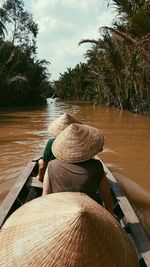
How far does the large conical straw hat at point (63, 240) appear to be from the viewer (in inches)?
69.8

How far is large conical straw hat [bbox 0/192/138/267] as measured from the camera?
5.82 feet

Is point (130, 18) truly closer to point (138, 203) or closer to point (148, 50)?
point (148, 50)

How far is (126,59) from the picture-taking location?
23.3 m

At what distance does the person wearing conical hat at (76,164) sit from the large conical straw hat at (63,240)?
1507mm

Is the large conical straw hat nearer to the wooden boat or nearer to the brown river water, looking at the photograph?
the wooden boat

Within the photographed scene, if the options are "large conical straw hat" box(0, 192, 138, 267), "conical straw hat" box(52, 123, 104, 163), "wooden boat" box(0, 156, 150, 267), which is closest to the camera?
"large conical straw hat" box(0, 192, 138, 267)

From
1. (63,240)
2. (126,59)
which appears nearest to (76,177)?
(63,240)

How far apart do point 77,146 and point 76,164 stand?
16 centimetres

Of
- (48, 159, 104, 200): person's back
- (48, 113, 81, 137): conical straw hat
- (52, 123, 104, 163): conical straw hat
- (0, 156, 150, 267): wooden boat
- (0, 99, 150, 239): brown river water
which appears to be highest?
(52, 123, 104, 163): conical straw hat

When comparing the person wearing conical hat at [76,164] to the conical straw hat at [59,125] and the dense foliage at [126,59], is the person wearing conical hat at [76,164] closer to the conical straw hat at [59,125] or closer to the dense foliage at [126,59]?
the conical straw hat at [59,125]

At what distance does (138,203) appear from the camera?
675 centimetres

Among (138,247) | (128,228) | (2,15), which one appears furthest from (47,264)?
(2,15)

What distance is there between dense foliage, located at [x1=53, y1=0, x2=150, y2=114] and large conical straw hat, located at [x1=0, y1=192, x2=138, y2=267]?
12801 millimetres

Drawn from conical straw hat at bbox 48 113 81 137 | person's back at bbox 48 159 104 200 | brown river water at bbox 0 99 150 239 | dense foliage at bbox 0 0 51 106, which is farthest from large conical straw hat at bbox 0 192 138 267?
dense foliage at bbox 0 0 51 106
